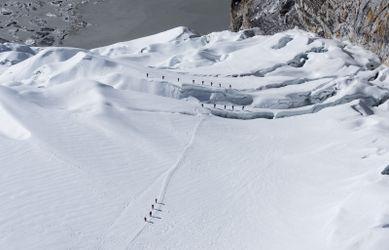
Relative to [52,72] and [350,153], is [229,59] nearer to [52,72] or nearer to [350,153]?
[52,72]

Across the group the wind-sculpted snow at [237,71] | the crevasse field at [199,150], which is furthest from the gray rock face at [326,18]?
the crevasse field at [199,150]

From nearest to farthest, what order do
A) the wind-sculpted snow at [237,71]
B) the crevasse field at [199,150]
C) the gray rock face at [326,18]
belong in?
the crevasse field at [199,150] → the wind-sculpted snow at [237,71] → the gray rock face at [326,18]

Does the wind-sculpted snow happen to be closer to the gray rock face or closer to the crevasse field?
the crevasse field

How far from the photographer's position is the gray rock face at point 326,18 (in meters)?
36.8

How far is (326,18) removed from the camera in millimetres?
41625

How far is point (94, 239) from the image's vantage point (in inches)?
852

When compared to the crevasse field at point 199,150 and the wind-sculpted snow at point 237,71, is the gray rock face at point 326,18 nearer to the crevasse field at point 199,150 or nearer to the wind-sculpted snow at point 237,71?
the wind-sculpted snow at point 237,71

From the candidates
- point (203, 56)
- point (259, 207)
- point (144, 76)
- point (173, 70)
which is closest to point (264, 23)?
point (203, 56)

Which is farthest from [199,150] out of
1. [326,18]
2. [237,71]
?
[326,18]

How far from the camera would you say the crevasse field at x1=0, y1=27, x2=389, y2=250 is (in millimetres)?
21906

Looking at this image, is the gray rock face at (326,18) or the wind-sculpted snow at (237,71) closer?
the wind-sculpted snow at (237,71)

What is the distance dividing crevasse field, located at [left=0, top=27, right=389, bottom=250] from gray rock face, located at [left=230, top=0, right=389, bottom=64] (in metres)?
1.07

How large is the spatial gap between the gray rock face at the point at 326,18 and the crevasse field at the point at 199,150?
1068 mm

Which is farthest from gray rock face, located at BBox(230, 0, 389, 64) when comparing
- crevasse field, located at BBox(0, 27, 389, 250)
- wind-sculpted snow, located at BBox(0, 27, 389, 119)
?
crevasse field, located at BBox(0, 27, 389, 250)
